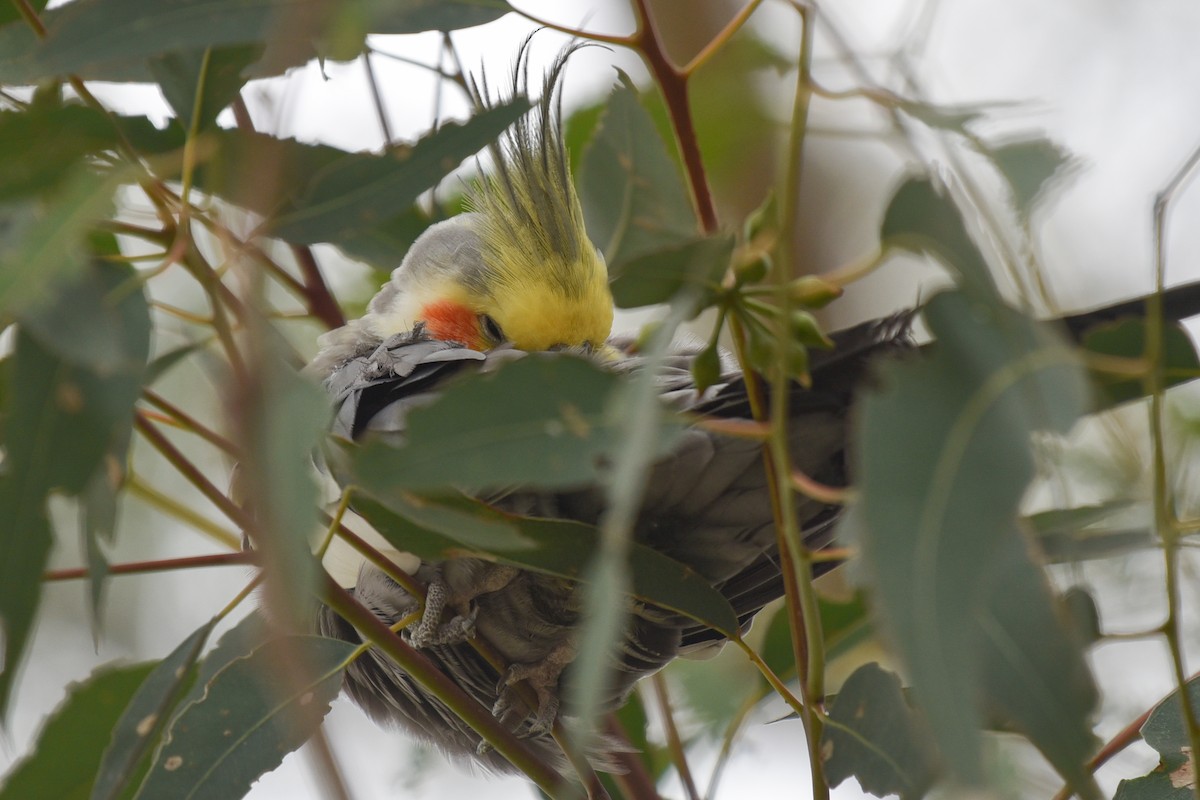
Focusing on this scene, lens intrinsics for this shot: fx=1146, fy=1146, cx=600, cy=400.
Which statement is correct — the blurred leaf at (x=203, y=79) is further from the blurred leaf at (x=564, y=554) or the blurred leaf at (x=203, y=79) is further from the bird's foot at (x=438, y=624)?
the bird's foot at (x=438, y=624)

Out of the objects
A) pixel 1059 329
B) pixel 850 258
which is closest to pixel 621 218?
pixel 1059 329

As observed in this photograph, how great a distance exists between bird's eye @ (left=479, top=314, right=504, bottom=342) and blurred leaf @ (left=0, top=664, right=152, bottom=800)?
2.69ft

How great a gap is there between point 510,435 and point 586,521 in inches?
18.5

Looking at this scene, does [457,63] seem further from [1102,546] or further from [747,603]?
[1102,546]

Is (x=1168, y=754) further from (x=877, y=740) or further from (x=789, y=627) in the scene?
(x=789, y=627)

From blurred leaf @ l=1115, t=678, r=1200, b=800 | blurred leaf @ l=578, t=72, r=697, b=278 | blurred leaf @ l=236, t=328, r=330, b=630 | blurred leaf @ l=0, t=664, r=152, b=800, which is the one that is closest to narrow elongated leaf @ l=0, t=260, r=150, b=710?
blurred leaf @ l=236, t=328, r=330, b=630

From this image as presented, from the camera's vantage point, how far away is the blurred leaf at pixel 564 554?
1158 millimetres

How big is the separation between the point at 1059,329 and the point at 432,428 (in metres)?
0.55

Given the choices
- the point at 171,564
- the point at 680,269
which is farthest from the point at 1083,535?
the point at 171,564

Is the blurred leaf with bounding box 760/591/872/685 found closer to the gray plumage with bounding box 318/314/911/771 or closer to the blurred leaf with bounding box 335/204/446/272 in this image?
the gray plumage with bounding box 318/314/911/771

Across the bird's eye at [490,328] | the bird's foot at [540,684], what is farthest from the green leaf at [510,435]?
the bird's eye at [490,328]

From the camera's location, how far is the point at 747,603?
5.15ft

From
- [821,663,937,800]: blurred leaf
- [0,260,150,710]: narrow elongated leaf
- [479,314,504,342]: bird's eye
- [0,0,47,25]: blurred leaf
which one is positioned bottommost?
[821,663,937,800]: blurred leaf

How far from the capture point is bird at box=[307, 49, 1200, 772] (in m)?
1.21
